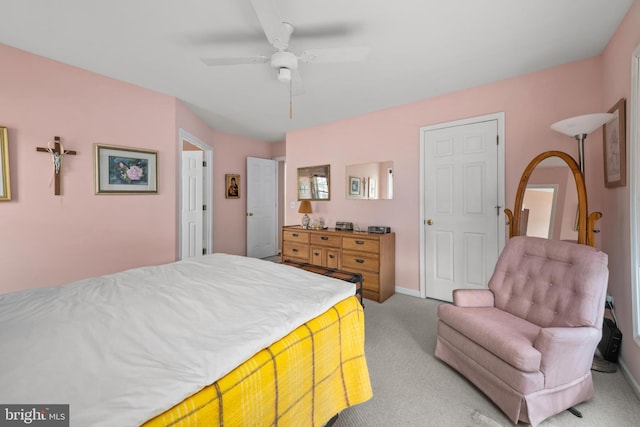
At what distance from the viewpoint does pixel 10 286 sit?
2.22 metres

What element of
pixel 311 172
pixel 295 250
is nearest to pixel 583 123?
pixel 311 172

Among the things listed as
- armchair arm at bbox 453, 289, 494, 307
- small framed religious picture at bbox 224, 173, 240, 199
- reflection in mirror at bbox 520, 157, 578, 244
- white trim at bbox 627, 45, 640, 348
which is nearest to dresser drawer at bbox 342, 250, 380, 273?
armchair arm at bbox 453, 289, 494, 307

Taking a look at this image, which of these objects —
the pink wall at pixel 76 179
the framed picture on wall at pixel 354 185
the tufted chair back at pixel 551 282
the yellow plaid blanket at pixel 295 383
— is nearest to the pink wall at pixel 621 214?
the tufted chair back at pixel 551 282

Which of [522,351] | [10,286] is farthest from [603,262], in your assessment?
[10,286]

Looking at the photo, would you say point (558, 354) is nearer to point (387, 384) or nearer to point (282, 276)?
point (387, 384)

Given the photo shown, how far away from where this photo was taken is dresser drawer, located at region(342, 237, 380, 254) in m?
3.19

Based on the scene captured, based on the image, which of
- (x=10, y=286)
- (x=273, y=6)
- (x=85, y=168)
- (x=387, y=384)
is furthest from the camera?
(x=85, y=168)

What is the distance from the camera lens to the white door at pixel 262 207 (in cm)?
521

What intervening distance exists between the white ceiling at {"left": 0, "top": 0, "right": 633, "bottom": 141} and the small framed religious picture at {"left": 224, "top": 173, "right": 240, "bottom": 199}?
205cm

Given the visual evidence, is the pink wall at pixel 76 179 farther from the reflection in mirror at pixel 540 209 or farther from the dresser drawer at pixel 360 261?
the reflection in mirror at pixel 540 209

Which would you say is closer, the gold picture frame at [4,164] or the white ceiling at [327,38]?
the white ceiling at [327,38]

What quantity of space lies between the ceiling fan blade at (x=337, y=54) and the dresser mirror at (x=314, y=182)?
2.38 meters

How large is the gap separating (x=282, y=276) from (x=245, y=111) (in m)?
2.86

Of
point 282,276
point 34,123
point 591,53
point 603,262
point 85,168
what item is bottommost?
point 282,276
